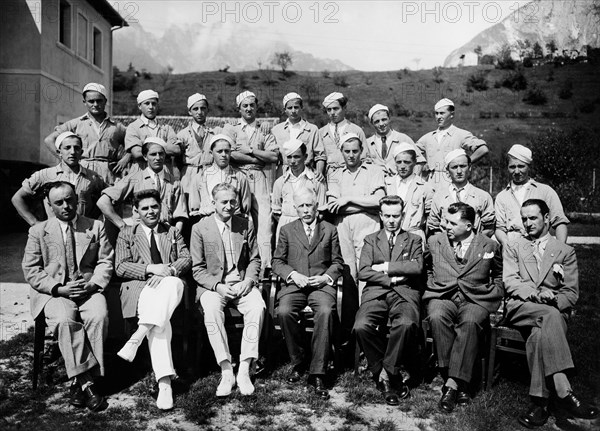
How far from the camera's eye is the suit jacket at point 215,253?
493 centimetres

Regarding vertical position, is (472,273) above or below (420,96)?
below

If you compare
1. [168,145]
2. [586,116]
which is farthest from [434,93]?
[168,145]

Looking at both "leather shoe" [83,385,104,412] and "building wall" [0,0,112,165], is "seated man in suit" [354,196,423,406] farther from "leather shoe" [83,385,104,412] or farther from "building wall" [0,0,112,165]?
"building wall" [0,0,112,165]

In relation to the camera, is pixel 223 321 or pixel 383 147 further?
pixel 383 147

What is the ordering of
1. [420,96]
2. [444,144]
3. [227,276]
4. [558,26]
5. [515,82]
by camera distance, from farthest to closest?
[558,26] < [420,96] < [515,82] < [444,144] < [227,276]

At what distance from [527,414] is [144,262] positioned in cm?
341

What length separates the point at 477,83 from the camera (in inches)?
1800

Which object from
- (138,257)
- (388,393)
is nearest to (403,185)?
(388,393)

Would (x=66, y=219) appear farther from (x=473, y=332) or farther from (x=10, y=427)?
(x=473, y=332)

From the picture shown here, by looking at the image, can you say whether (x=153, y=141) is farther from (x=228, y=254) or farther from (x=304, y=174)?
(x=304, y=174)

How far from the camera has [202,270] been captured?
4.96 meters

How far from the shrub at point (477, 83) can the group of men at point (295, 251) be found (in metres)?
42.4

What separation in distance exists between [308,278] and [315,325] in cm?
47

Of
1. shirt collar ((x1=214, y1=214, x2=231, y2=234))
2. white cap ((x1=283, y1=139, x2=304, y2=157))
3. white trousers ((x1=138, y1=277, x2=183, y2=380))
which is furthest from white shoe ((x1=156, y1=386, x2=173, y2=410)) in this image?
white cap ((x1=283, y1=139, x2=304, y2=157))
